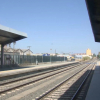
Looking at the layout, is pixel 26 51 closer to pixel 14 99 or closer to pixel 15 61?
pixel 15 61

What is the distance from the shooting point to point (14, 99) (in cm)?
762

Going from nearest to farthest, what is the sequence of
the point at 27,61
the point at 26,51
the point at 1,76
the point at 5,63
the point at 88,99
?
the point at 88,99
the point at 1,76
the point at 5,63
the point at 27,61
the point at 26,51

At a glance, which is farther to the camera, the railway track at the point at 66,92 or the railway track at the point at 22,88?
the railway track at the point at 22,88

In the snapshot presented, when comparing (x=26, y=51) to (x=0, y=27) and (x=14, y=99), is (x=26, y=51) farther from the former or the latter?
(x=14, y=99)

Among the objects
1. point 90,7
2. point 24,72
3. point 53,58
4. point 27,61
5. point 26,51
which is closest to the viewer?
point 90,7

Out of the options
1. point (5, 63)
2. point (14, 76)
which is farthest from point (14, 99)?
point (5, 63)

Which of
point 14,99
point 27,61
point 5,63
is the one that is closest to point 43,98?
point 14,99

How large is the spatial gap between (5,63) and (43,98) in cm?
2081

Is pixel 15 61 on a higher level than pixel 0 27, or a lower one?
lower

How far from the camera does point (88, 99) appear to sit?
22.5 feet

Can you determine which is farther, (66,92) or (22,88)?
(22,88)

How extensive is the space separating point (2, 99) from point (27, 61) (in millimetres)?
27790

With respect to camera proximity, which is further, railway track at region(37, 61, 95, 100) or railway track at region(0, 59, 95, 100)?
railway track at region(0, 59, 95, 100)

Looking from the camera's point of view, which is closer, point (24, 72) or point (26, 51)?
point (24, 72)
